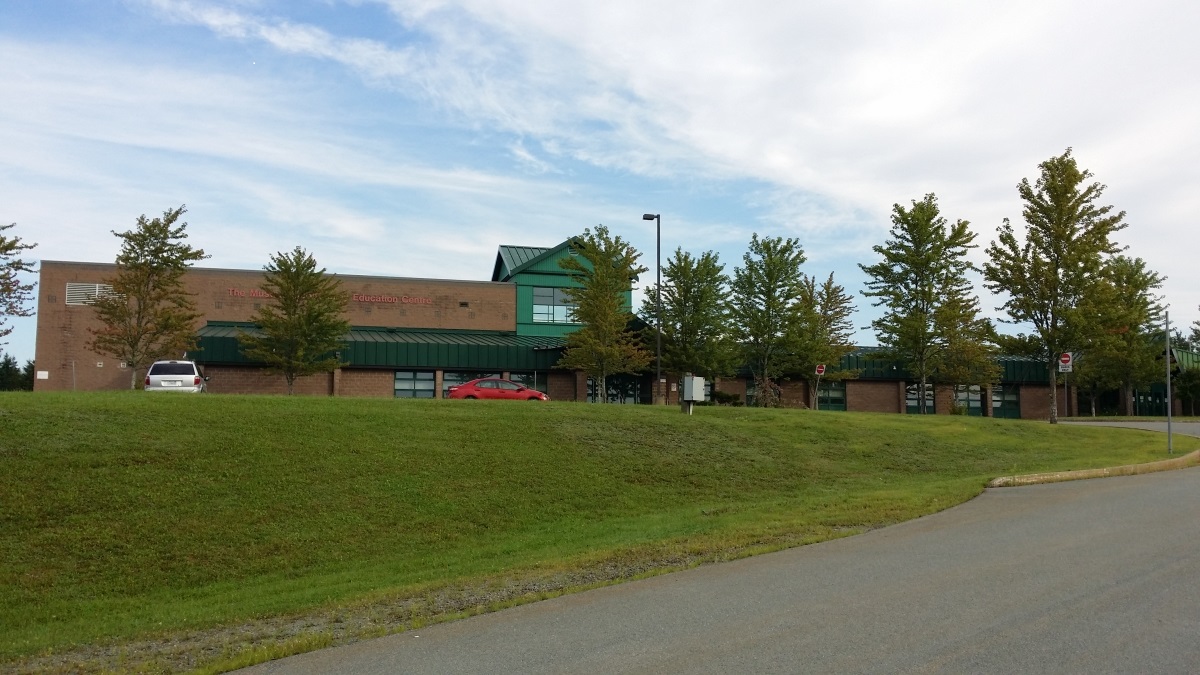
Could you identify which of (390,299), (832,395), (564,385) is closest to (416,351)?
(564,385)

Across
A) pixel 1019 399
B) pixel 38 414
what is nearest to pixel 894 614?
pixel 38 414

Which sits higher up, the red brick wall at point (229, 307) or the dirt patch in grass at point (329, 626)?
the red brick wall at point (229, 307)

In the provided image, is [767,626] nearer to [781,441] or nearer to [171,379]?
[781,441]

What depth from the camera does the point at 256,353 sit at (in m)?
38.8

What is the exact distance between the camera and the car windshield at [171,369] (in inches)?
1183

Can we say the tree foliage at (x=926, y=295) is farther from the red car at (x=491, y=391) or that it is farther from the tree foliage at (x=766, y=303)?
the red car at (x=491, y=391)

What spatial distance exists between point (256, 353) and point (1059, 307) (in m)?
31.7

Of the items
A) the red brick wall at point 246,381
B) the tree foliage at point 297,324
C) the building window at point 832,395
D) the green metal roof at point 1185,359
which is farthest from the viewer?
the green metal roof at point 1185,359

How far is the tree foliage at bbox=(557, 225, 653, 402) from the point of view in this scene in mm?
40688

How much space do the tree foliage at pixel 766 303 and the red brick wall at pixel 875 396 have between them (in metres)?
9.27

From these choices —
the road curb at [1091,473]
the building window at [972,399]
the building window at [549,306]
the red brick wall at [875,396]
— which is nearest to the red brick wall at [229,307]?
the building window at [549,306]

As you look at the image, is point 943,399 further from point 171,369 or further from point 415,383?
point 171,369

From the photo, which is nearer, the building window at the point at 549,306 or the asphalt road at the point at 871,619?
the asphalt road at the point at 871,619

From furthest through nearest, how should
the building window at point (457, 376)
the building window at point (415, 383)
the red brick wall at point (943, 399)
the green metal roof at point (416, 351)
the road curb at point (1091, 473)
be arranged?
the red brick wall at point (943, 399) < the building window at point (457, 376) < the building window at point (415, 383) < the green metal roof at point (416, 351) < the road curb at point (1091, 473)
